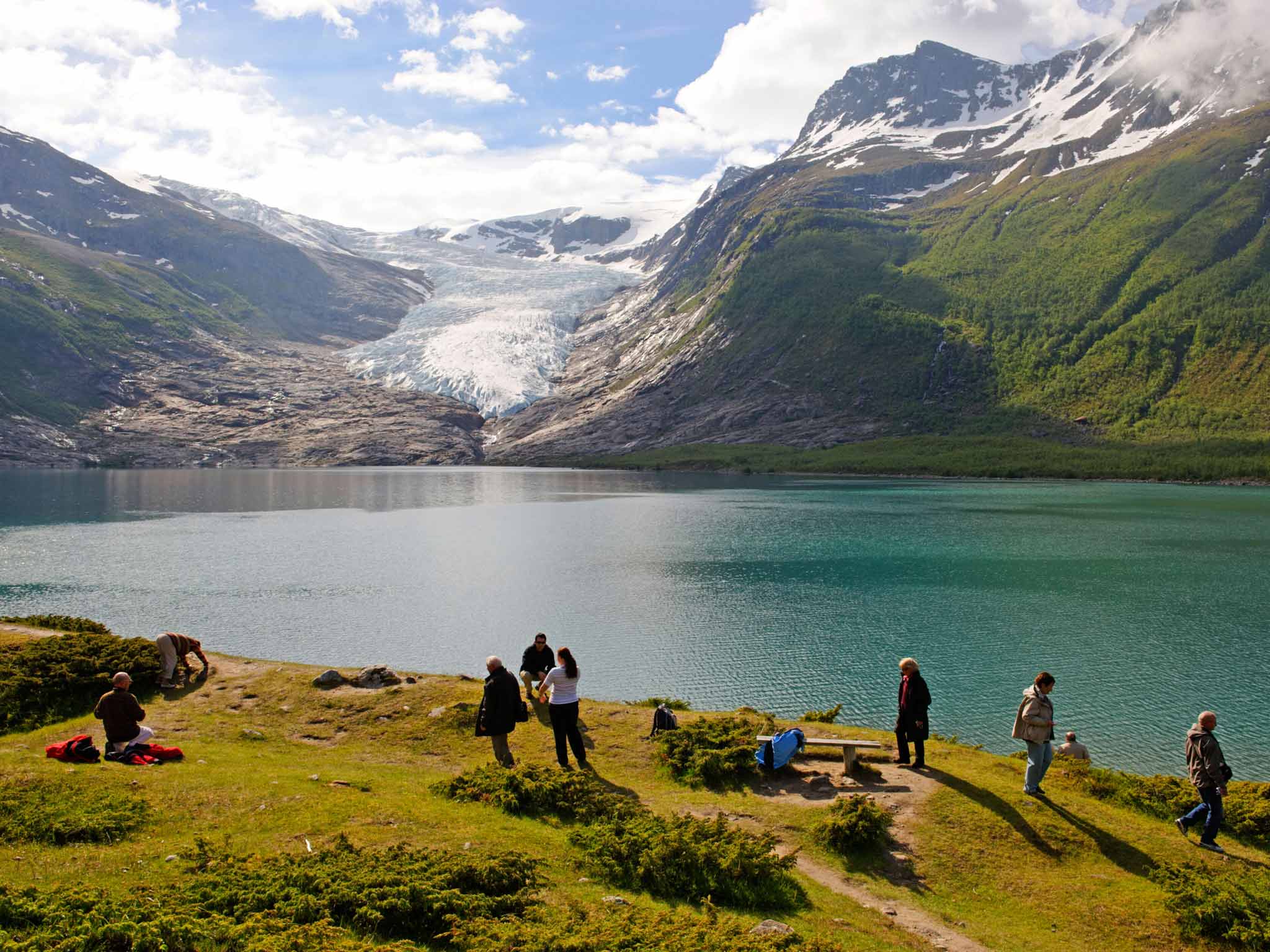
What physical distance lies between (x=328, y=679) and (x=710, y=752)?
14.5 m

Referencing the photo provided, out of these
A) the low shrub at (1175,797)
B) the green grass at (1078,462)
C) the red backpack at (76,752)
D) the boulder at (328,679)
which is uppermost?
Result: the green grass at (1078,462)

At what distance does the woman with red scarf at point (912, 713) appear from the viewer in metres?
20.6

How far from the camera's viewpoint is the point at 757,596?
56.6 metres

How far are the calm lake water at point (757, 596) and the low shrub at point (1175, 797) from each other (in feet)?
28.2

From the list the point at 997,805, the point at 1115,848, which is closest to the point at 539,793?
the point at 997,805

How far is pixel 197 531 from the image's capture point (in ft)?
297

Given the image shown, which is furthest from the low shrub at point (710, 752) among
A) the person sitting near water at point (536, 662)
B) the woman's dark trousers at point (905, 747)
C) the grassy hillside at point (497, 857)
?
the person sitting near water at point (536, 662)

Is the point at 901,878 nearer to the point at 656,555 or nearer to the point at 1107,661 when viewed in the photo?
the point at 1107,661

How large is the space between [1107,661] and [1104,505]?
86.7 meters

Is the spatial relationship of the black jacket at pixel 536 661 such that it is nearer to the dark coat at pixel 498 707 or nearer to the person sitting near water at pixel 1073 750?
the dark coat at pixel 498 707

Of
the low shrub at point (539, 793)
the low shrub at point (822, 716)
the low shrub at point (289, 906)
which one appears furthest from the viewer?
the low shrub at point (822, 716)

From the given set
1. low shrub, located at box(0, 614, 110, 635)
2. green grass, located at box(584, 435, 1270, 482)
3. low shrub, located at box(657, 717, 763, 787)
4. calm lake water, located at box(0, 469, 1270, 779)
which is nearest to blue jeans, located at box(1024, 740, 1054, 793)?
low shrub, located at box(657, 717, 763, 787)

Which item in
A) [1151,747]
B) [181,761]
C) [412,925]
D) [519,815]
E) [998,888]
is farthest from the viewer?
[1151,747]

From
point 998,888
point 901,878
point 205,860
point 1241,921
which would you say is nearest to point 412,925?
point 205,860
